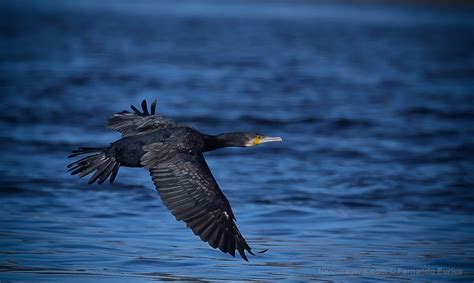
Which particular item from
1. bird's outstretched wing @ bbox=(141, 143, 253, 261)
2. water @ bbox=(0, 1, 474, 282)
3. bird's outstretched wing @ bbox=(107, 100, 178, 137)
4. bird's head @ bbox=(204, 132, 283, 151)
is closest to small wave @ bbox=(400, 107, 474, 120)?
water @ bbox=(0, 1, 474, 282)

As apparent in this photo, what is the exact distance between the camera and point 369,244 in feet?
34.7

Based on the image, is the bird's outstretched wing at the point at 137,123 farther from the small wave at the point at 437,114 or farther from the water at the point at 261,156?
the small wave at the point at 437,114

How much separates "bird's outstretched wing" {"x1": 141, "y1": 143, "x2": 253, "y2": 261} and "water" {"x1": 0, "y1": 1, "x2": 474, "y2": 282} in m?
0.66

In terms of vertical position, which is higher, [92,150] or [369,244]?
[92,150]

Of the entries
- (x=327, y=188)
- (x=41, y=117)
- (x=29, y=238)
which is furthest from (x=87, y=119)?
(x=29, y=238)

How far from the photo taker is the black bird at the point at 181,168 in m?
8.66

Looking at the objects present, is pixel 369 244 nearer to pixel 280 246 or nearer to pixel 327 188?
pixel 280 246

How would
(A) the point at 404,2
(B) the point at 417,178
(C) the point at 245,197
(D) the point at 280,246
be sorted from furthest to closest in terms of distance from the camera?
(A) the point at 404,2
(B) the point at 417,178
(C) the point at 245,197
(D) the point at 280,246

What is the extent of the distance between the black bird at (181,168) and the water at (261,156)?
0.67 m

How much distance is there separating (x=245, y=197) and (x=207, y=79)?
46.0ft

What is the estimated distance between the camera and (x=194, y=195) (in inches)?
351

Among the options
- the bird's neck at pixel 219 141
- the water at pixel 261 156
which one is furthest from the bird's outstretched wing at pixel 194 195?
the water at pixel 261 156

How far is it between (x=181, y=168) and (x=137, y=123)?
1.49 m

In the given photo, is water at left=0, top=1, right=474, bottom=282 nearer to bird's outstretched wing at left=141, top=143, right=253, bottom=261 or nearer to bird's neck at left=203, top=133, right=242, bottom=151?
bird's outstretched wing at left=141, top=143, right=253, bottom=261
